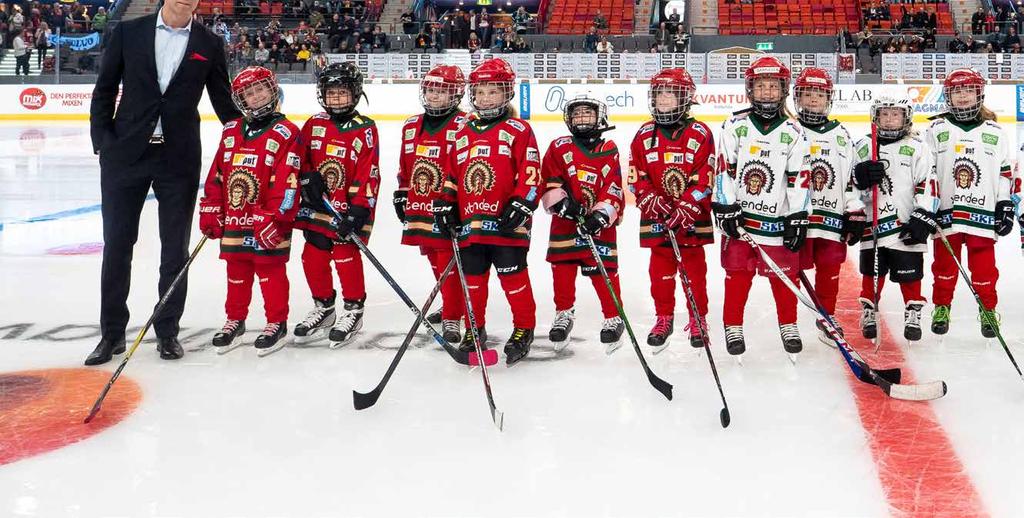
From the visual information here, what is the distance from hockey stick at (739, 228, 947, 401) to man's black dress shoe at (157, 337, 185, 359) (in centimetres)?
214

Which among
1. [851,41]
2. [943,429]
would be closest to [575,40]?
[851,41]

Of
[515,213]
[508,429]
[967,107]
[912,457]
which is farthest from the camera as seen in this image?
[967,107]

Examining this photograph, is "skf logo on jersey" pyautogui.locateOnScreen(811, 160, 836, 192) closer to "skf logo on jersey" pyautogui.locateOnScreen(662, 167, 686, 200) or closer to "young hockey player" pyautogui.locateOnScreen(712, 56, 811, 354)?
"young hockey player" pyautogui.locateOnScreen(712, 56, 811, 354)

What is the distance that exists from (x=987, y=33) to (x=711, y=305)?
1626cm

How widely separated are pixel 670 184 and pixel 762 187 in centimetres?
35

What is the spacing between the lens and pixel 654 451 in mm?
2553

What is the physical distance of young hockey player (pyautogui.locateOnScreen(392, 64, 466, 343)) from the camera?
367 centimetres

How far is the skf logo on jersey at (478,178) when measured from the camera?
344cm

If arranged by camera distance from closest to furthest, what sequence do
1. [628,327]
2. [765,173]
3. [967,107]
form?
[628,327], [765,173], [967,107]

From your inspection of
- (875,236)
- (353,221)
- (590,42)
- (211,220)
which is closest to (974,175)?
(875,236)

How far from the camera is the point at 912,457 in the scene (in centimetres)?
248

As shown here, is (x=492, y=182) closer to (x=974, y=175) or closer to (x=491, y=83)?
(x=491, y=83)

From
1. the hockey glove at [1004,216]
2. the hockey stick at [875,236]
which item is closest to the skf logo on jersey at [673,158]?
the hockey stick at [875,236]

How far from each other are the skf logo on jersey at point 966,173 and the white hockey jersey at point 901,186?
102mm
